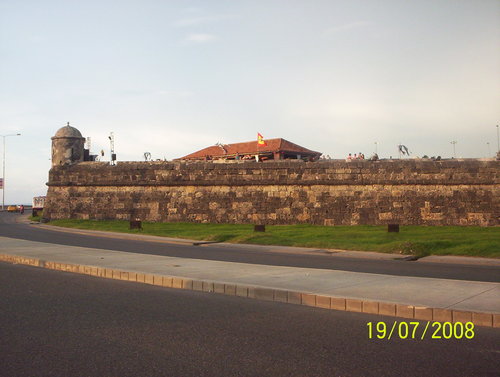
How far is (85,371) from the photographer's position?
488 cm

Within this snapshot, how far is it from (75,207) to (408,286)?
3092 cm

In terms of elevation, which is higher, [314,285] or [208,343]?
[314,285]

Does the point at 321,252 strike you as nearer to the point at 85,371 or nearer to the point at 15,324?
the point at 15,324

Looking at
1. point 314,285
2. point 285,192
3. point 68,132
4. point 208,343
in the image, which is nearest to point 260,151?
point 68,132

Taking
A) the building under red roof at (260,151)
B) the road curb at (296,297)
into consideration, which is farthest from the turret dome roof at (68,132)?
the road curb at (296,297)

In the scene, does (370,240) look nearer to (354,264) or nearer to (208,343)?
(354,264)

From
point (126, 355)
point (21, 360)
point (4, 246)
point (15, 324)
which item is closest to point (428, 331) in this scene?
point (126, 355)

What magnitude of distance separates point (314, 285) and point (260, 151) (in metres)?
52.2

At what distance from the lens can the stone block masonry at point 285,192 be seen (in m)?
29.4

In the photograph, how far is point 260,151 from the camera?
60.9m

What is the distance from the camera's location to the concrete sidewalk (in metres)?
7.13
